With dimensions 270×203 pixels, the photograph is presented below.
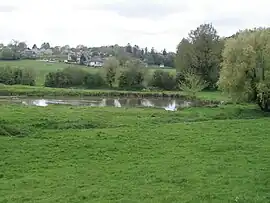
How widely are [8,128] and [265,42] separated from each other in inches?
1226

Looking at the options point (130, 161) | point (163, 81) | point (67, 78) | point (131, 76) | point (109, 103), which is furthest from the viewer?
point (67, 78)

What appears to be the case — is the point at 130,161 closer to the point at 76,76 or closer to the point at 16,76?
the point at 76,76

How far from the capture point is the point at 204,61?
94.4 metres

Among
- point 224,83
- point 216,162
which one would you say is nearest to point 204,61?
point 224,83

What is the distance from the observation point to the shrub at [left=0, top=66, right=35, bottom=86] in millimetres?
100000

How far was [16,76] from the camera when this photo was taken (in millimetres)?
101250

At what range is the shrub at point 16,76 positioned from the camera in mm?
100000

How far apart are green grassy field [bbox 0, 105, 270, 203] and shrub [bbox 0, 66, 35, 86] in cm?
6663

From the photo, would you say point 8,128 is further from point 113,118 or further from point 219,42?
point 219,42

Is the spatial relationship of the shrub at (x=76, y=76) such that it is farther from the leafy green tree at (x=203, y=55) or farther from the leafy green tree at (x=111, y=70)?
the leafy green tree at (x=203, y=55)

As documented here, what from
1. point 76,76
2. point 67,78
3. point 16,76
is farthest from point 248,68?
point 16,76

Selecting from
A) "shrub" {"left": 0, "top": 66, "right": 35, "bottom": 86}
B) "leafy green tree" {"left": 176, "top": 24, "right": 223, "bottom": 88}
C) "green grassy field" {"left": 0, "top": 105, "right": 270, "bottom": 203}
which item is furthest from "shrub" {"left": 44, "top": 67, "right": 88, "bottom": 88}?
"green grassy field" {"left": 0, "top": 105, "right": 270, "bottom": 203}

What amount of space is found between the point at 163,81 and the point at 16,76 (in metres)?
35.3

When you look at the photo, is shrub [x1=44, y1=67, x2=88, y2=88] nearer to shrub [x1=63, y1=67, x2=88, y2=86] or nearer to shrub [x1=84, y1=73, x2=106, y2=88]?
shrub [x1=63, y1=67, x2=88, y2=86]
